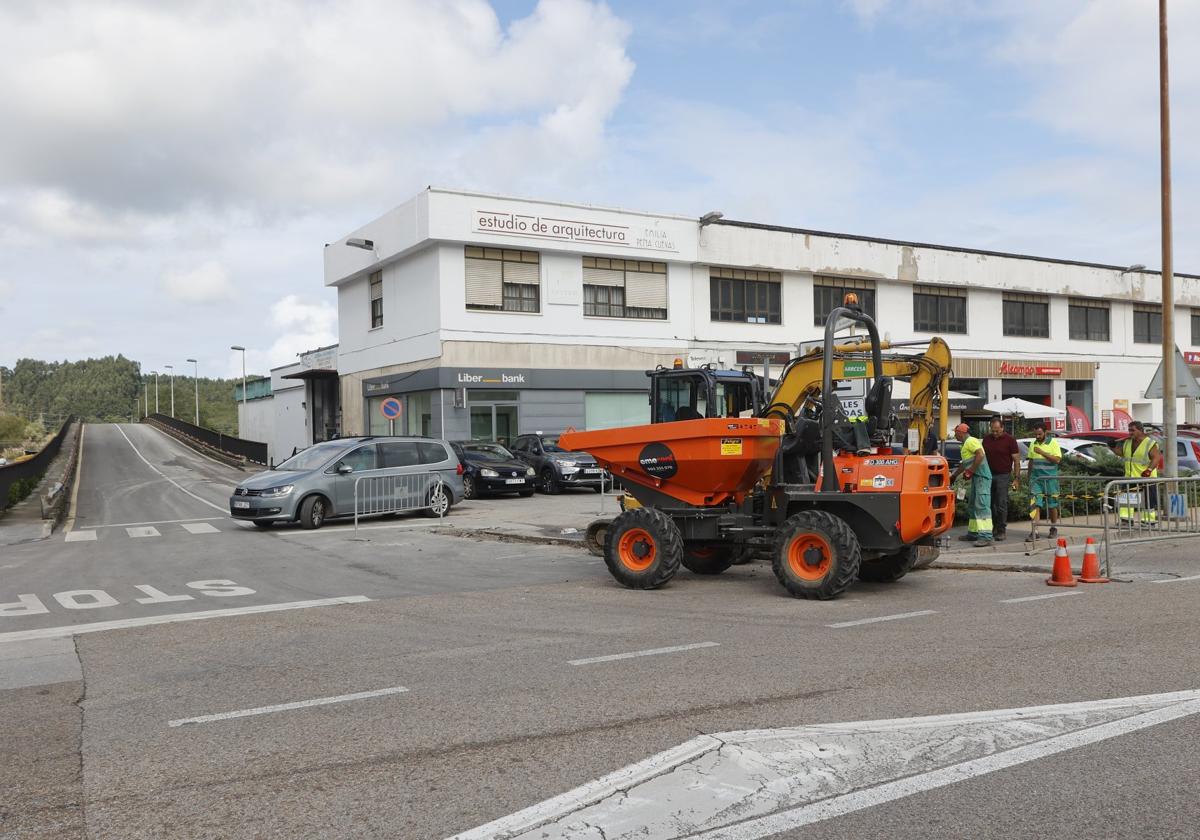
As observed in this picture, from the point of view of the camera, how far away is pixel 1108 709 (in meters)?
5.75

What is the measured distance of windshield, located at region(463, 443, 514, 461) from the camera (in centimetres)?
2780

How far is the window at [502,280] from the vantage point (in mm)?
33656

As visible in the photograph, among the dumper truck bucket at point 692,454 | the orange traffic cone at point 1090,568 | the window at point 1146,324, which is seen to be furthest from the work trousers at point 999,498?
the window at point 1146,324

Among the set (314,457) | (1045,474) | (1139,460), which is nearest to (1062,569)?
(1045,474)

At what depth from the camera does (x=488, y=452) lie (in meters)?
28.4

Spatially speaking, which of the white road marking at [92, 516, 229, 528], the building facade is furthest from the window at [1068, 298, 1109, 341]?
the white road marking at [92, 516, 229, 528]

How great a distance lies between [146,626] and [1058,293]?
45.5 metres

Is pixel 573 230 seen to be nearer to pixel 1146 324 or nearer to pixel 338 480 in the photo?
pixel 338 480

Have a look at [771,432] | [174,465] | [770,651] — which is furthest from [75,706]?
[174,465]

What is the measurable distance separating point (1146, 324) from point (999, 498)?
41.9 m

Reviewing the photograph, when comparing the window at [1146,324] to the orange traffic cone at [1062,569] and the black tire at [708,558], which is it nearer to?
the orange traffic cone at [1062,569]

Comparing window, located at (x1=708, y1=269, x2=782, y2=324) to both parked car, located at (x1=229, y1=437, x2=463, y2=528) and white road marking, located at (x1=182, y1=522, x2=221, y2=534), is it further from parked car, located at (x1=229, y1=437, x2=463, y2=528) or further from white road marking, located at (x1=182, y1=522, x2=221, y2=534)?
white road marking, located at (x1=182, y1=522, x2=221, y2=534)

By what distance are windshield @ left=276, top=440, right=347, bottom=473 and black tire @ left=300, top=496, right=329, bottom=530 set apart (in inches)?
27.8

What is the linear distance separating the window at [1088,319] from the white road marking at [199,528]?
134ft
